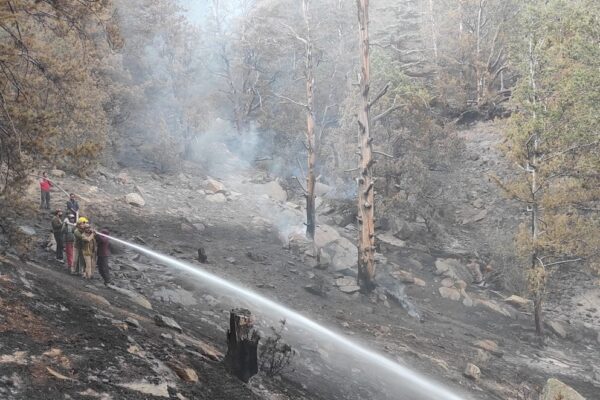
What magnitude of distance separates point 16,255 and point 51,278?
1.37 meters

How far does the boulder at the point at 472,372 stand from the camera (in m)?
8.48

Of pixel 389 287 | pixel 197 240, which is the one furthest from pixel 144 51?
pixel 389 287

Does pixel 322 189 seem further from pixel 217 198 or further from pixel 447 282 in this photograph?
pixel 447 282

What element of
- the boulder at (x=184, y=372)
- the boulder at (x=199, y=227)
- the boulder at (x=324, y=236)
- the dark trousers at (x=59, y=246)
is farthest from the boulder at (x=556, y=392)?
the boulder at (x=199, y=227)

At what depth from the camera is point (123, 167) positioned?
20.0 m

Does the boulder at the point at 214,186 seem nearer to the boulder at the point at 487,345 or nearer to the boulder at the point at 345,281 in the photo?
the boulder at the point at 345,281

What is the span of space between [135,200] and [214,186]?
201 inches

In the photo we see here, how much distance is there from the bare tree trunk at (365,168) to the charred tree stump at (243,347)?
7778 mm

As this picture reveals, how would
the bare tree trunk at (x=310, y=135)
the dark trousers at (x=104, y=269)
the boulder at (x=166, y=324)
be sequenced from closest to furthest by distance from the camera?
the boulder at (x=166, y=324), the dark trousers at (x=104, y=269), the bare tree trunk at (x=310, y=135)

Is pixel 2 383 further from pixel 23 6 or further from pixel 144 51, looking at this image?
pixel 144 51

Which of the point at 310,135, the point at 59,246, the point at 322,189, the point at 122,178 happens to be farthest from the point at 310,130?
the point at 59,246

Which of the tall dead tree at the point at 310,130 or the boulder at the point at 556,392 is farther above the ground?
the tall dead tree at the point at 310,130

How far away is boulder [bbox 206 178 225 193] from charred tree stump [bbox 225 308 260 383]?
1499 centimetres

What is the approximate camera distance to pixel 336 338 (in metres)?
9.21
